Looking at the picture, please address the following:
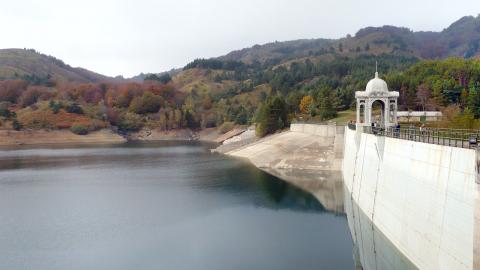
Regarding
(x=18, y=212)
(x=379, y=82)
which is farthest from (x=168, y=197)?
(x=379, y=82)

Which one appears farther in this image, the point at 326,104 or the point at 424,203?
the point at 326,104

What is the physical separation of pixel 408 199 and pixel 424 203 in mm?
3074

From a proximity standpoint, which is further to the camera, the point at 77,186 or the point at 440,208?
the point at 77,186

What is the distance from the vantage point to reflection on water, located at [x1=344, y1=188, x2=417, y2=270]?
3244 cm

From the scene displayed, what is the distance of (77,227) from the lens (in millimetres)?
47281

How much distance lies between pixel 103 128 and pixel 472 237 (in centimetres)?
19035

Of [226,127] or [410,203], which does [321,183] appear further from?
[226,127]

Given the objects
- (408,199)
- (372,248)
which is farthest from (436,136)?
(372,248)

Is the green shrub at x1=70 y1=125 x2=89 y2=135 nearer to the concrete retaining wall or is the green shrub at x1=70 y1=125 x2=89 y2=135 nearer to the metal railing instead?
the metal railing

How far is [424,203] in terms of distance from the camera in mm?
27672

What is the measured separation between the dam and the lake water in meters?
2.80

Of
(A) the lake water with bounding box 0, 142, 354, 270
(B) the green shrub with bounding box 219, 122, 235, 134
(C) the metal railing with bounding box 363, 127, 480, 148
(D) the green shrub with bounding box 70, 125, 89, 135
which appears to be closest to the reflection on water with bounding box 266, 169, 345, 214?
(A) the lake water with bounding box 0, 142, 354, 270

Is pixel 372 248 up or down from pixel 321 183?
up

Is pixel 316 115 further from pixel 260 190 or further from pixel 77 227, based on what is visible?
pixel 77 227
